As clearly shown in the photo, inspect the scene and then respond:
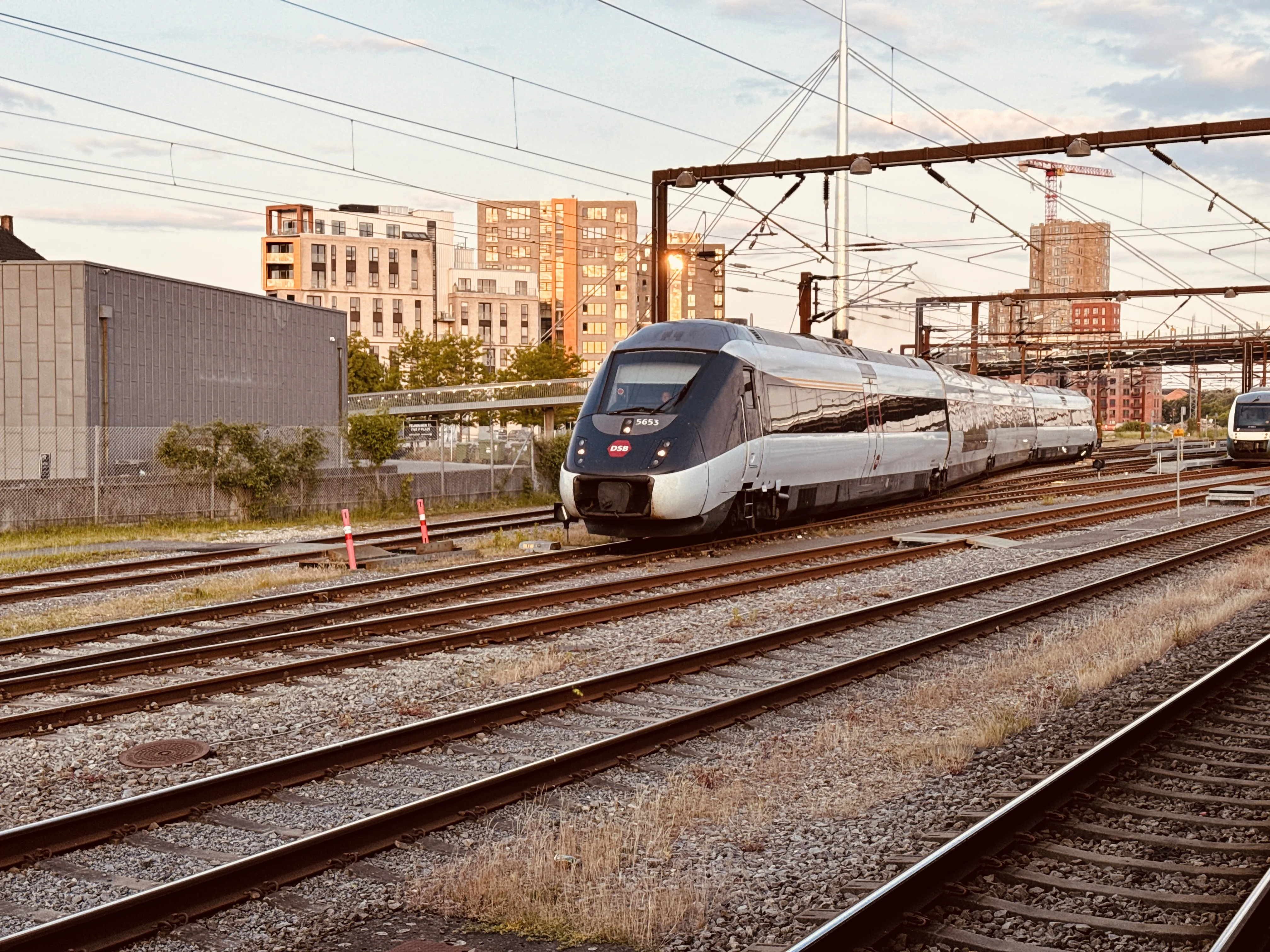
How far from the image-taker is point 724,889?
588cm

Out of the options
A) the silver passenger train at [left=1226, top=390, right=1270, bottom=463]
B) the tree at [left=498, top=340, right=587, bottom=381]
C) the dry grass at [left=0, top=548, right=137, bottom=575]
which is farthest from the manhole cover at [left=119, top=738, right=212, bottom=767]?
the tree at [left=498, top=340, right=587, bottom=381]

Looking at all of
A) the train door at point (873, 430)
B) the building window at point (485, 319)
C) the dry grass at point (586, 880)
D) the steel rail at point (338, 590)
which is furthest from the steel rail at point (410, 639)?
the building window at point (485, 319)

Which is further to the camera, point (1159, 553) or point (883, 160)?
point (883, 160)

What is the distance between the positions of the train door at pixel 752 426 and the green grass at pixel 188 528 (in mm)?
10082

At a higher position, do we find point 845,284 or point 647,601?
point 845,284

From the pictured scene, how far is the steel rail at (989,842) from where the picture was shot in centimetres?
506

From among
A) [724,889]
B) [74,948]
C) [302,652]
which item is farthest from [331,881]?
[302,652]

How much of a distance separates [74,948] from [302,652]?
6.79m

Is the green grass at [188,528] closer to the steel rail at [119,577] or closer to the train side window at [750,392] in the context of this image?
the steel rail at [119,577]

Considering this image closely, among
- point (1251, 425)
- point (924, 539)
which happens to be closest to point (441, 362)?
point (1251, 425)

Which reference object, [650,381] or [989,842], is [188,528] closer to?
[650,381]

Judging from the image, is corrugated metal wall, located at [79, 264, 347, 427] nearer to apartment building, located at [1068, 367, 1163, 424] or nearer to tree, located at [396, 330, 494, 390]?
apartment building, located at [1068, 367, 1163, 424]

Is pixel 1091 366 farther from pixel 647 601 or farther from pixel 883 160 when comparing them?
pixel 647 601

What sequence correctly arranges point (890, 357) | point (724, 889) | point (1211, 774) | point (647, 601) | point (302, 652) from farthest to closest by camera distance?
1. point (890, 357)
2. point (647, 601)
3. point (302, 652)
4. point (1211, 774)
5. point (724, 889)
